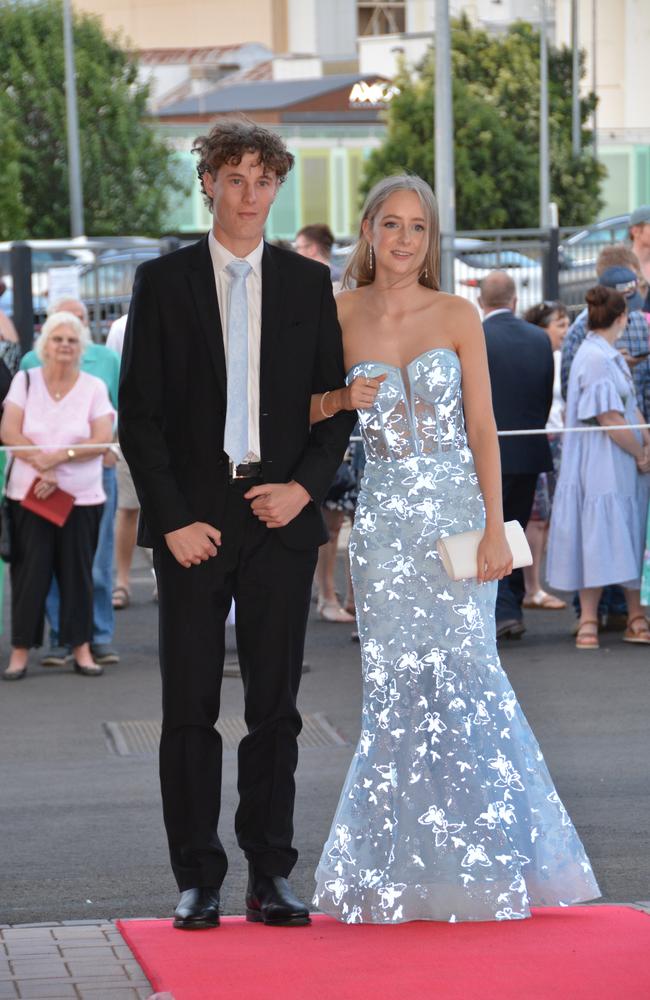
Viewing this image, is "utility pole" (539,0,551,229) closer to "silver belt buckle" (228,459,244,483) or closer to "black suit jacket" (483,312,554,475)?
"black suit jacket" (483,312,554,475)

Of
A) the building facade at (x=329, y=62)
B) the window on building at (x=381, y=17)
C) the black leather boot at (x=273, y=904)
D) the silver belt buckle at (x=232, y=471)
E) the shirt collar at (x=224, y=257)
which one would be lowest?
the black leather boot at (x=273, y=904)

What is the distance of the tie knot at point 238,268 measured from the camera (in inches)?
→ 195

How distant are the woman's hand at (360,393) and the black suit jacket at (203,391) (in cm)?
7

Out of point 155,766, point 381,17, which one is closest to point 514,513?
point 155,766

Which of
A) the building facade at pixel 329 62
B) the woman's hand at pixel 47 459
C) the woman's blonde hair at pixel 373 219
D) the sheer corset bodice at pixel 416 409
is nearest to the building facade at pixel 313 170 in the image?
the building facade at pixel 329 62

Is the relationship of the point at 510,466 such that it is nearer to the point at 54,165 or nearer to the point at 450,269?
the point at 450,269

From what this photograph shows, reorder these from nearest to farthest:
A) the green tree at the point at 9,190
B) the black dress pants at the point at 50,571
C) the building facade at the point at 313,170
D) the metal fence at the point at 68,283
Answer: the black dress pants at the point at 50,571
the metal fence at the point at 68,283
the green tree at the point at 9,190
the building facade at the point at 313,170

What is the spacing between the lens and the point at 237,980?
4.55m

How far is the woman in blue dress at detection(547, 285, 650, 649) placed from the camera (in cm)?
1034

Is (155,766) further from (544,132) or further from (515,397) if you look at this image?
(544,132)

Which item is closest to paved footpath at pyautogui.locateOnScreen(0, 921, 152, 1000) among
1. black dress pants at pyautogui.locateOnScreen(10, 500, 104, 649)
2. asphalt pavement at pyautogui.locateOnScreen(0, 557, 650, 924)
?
asphalt pavement at pyautogui.locateOnScreen(0, 557, 650, 924)

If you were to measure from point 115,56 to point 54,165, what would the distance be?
4567 mm

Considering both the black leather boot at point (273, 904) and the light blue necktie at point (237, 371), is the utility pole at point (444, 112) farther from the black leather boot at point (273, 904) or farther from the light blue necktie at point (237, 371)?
the black leather boot at point (273, 904)

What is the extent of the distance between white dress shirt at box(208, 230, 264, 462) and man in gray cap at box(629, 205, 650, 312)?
692 cm
